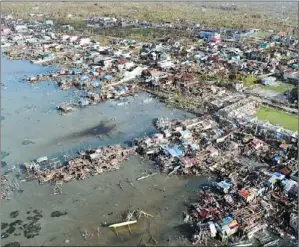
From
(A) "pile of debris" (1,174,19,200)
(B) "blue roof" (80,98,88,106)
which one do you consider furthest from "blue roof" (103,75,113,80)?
(A) "pile of debris" (1,174,19,200)

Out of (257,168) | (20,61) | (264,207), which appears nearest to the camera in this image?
(264,207)

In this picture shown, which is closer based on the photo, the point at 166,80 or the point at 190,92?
the point at 190,92

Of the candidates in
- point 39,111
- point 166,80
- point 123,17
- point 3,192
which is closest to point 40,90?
point 39,111

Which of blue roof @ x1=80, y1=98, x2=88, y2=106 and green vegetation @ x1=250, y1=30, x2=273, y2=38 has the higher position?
green vegetation @ x1=250, y1=30, x2=273, y2=38

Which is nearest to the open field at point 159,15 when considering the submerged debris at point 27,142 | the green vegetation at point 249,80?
the green vegetation at point 249,80

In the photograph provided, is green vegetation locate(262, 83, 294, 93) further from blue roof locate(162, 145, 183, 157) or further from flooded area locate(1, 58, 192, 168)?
blue roof locate(162, 145, 183, 157)

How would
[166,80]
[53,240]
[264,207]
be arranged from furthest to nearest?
1. [166,80]
2. [264,207]
3. [53,240]

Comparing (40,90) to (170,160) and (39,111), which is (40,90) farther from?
(170,160)

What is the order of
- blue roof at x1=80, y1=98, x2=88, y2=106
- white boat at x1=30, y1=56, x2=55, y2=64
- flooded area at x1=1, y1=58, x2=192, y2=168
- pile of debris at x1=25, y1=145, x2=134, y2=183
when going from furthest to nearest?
white boat at x1=30, y1=56, x2=55, y2=64, blue roof at x1=80, y1=98, x2=88, y2=106, flooded area at x1=1, y1=58, x2=192, y2=168, pile of debris at x1=25, y1=145, x2=134, y2=183
